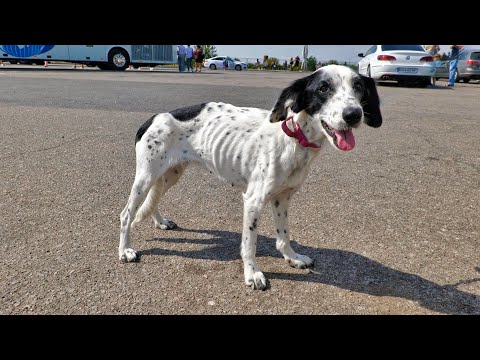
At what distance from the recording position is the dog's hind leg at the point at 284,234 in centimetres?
297

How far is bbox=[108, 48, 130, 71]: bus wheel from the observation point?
70.7ft

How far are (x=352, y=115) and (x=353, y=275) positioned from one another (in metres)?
1.29

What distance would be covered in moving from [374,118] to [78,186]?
333 cm

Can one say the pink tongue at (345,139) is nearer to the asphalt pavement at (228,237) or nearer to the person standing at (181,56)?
the asphalt pavement at (228,237)

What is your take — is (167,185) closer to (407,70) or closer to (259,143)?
(259,143)

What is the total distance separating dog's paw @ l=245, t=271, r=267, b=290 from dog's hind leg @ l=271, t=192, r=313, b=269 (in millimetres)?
372

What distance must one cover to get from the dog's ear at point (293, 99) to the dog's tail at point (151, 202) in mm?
1270

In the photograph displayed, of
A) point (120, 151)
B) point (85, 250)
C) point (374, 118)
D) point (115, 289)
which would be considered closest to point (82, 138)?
point (120, 151)

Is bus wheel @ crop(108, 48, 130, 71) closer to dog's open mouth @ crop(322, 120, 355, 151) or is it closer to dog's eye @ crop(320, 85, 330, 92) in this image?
dog's eye @ crop(320, 85, 330, 92)

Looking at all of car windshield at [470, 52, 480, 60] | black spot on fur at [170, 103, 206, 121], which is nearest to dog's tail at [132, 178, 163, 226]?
black spot on fur at [170, 103, 206, 121]

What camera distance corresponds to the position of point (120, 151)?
568 centimetres

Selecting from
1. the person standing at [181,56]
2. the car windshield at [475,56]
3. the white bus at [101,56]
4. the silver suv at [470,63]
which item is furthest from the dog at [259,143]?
the car windshield at [475,56]

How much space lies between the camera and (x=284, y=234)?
9.93ft
